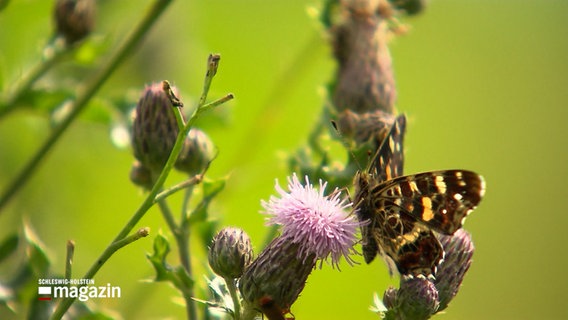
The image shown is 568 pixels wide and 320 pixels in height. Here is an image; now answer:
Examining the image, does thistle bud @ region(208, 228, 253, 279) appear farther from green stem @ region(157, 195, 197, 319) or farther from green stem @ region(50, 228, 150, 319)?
green stem @ region(50, 228, 150, 319)

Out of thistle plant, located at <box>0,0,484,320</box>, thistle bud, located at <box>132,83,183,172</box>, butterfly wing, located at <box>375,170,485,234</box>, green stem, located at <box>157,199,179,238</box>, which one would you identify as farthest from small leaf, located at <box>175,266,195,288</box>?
butterfly wing, located at <box>375,170,485,234</box>

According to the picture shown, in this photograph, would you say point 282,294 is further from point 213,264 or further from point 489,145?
point 489,145

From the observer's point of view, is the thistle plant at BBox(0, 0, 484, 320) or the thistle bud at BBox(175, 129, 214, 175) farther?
the thistle bud at BBox(175, 129, 214, 175)

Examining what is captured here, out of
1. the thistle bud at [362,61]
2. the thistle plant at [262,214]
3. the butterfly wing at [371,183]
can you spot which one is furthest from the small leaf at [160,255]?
the thistle bud at [362,61]

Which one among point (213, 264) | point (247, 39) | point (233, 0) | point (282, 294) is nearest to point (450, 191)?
point (282, 294)

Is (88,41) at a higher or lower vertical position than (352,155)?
higher

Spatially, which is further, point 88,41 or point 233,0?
point 233,0
